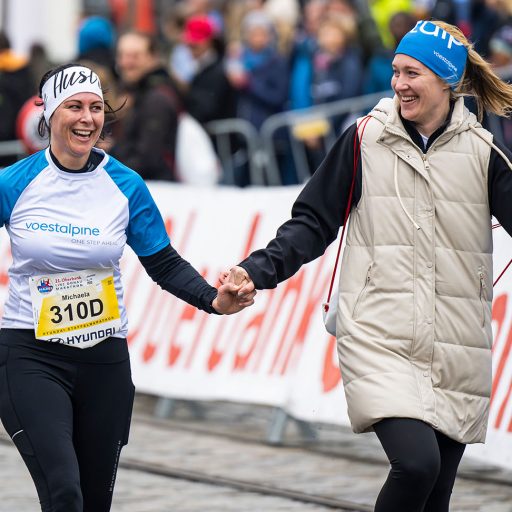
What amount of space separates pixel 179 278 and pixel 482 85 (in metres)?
1.36

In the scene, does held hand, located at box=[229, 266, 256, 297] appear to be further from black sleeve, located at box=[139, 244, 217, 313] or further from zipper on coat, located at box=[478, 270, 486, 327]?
zipper on coat, located at box=[478, 270, 486, 327]

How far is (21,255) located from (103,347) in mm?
450

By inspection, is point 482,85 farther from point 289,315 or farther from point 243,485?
point 289,315

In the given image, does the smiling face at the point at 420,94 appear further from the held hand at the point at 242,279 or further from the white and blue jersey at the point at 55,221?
the white and blue jersey at the point at 55,221

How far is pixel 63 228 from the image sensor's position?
5.40 meters

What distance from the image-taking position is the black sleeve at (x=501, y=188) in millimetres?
5328

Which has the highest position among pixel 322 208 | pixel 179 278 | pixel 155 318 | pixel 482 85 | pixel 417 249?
pixel 482 85

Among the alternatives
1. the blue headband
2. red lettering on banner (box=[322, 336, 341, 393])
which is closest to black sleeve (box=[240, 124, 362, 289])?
the blue headband

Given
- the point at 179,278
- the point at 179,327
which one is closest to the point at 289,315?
the point at 179,327

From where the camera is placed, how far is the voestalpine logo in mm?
5395

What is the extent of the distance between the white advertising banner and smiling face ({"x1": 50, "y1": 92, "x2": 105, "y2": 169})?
3.08 meters

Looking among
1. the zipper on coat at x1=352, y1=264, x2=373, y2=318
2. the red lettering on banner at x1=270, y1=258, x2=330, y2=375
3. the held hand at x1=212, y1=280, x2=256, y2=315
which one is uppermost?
the zipper on coat at x1=352, y1=264, x2=373, y2=318

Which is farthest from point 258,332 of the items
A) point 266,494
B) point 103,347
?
point 103,347

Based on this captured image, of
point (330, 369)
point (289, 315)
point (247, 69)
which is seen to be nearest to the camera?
point (330, 369)
